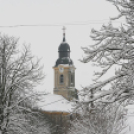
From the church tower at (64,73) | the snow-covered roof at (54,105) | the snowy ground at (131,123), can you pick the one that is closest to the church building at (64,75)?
the church tower at (64,73)

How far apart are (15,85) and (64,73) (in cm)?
4419

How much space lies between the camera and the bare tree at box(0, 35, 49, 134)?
48.2ft

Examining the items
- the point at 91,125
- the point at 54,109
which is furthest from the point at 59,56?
the point at 91,125

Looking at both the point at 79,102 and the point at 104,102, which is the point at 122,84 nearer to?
the point at 104,102

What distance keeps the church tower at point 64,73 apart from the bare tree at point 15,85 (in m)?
41.5

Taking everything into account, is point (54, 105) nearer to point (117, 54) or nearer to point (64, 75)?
point (64, 75)

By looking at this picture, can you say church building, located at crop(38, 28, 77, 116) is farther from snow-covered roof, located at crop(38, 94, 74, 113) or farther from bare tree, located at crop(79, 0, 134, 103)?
bare tree, located at crop(79, 0, 134, 103)

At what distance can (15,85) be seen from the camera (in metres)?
15.0

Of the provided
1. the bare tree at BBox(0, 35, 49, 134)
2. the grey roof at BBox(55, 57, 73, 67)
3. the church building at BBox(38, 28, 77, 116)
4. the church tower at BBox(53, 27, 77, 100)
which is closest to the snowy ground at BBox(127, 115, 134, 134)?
the bare tree at BBox(0, 35, 49, 134)

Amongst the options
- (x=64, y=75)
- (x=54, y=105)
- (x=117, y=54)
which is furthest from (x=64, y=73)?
(x=117, y=54)

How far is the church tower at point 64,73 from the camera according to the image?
5744 cm

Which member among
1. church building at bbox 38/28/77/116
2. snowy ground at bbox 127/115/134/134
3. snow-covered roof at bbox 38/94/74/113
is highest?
church building at bbox 38/28/77/116

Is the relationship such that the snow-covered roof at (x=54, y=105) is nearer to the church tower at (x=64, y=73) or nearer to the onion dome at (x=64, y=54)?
the church tower at (x=64, y=73)

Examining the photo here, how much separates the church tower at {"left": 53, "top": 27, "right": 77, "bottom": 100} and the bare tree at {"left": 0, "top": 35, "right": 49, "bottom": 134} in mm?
41547
